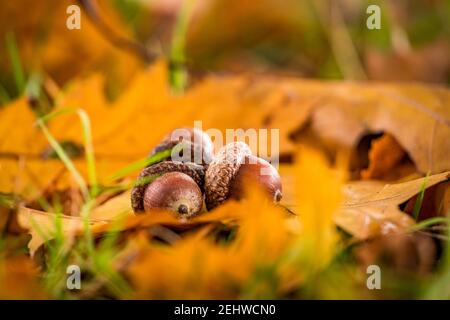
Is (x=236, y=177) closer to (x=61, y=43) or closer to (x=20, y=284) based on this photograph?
(x=20, y=284)

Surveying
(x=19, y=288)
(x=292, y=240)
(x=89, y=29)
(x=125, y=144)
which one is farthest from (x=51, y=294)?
(x=89, y=29)

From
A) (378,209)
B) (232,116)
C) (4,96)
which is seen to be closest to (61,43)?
(4,96)

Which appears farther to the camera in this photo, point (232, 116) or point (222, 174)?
point (232, 116)

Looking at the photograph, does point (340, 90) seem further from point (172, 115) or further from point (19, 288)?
point (19, 288)

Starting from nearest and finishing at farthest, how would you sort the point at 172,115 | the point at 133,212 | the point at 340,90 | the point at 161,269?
1. the point at 161,269
2. the point at 133,212
3. the point at 172,115
4. the point at 340,90

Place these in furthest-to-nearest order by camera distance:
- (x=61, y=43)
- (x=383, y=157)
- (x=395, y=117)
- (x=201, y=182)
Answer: (x=61, y=43)
(x=395, y=117)
(x=383, y=157)
(x=201, y=182)

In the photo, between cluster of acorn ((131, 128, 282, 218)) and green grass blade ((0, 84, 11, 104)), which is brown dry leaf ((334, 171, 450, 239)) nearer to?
cluster of acorn ((131, 128, 282, 218))

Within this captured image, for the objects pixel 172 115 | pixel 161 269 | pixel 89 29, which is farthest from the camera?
pixel 89 29
